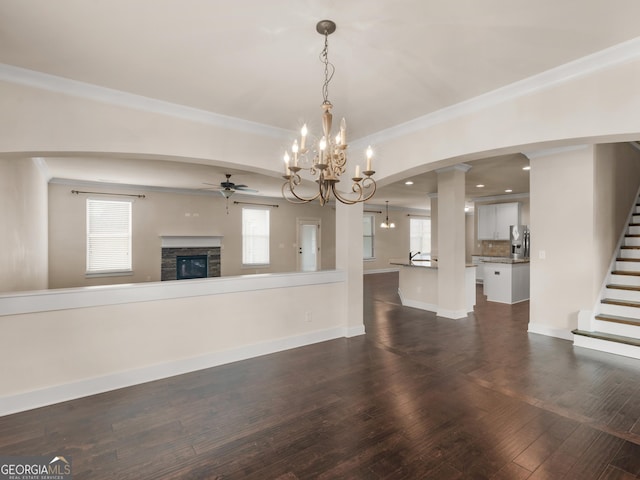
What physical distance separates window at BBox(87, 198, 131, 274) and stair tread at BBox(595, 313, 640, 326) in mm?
9059

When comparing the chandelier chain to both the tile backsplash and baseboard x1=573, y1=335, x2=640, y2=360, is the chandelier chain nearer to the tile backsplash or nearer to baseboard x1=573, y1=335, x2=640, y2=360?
baseboard x1=573, y1=335, x2=640, y2=360

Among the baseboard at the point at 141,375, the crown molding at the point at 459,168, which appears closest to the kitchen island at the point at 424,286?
the crown molding at the point at 459,168

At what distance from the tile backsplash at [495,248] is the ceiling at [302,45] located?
7.51 meters

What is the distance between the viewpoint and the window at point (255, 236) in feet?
31.6

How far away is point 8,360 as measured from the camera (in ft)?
8.57

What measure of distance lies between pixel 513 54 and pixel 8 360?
4576 mm

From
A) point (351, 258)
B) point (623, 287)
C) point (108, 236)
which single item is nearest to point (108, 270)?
point (108, 236)

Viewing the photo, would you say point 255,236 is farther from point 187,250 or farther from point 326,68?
point 326,68

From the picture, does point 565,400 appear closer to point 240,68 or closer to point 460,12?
point 460,12

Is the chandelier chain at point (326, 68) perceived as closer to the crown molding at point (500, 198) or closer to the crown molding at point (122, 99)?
the crown molding at point (122, 99)

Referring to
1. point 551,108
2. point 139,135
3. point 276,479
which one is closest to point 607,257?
point 551,108

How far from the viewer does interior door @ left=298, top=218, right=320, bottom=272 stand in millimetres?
10711

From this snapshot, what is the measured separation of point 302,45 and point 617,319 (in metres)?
4.89
